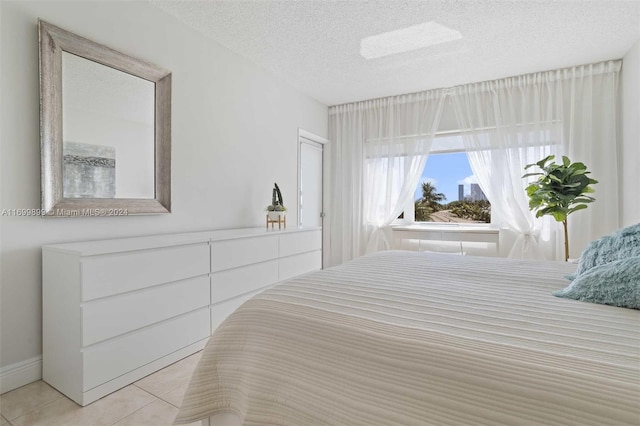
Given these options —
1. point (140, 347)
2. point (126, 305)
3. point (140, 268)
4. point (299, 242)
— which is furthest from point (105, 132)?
point (299, 242)

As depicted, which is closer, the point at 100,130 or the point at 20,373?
the point at 20,373

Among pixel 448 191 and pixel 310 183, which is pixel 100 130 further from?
pixel 448 191

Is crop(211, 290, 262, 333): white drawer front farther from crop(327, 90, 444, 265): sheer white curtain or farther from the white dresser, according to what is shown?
crop(327, 90, 444, 265): sheer white curtain

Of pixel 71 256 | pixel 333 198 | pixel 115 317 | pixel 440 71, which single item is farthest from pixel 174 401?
pixel 440 71

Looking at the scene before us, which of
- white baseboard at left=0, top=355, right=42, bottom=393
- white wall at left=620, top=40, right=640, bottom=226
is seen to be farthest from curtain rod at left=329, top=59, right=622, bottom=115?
white baseboard at left=0, top=355, right=42, bottom=393

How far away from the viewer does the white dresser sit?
5.30 ft

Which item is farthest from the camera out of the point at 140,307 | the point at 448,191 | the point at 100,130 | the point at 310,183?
the point at 310,183

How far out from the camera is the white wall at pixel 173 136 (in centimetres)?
171

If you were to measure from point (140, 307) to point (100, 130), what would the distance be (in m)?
1.20

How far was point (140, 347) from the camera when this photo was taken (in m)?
1.85

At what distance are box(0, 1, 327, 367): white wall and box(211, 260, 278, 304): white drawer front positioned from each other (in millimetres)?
567

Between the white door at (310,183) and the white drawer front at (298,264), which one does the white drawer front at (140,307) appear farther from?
the white door at (310,183)

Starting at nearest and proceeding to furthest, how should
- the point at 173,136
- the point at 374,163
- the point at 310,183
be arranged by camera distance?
the point at 173,136, the point at 374,163, the point at 310,183

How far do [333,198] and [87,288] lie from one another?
11.6 ft
